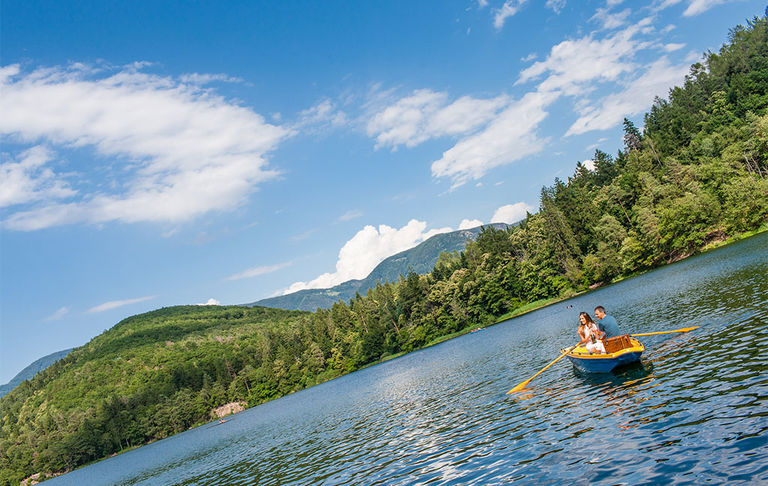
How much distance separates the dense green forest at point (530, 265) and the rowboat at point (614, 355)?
281 ft

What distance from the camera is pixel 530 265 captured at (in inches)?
5276

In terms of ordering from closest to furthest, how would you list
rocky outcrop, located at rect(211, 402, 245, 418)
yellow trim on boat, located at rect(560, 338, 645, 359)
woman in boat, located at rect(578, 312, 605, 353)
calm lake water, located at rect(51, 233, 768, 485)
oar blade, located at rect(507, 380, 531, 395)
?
1. calm lake water, located at rect(51, 233, 768, 485)
2. yellow trim on boat, located at rect(560, 338, 645, 359)
3. woman in boat, located at rect(578, 312, 605, 353)
4. oar blade, located at rect(507, 380, 531, 395)
5. rocky outcrop, located at rect(211, 402, 245, 418)

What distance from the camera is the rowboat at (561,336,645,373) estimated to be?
23922 millimetres

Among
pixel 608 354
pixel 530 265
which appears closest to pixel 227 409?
pixel 530 265

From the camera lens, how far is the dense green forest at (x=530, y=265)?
98250 mm

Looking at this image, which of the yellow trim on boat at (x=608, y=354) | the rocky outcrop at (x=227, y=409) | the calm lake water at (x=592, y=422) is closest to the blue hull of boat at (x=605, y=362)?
the yellow trim on boat at (x=608, y=354)

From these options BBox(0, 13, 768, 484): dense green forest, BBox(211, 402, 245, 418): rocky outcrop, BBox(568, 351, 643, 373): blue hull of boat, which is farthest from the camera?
BBox(211, 402, 245, 418): rocky outcrop

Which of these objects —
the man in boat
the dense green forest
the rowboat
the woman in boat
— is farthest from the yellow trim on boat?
the dense green forest

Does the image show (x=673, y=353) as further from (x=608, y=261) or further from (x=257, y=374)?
(x=257, y=374)

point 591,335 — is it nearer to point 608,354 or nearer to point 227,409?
point 608,354

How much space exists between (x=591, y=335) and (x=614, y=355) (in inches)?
122

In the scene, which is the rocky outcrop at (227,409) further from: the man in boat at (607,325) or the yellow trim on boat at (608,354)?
the man in boat at (607,325)

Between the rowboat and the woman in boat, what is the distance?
331 millimetres

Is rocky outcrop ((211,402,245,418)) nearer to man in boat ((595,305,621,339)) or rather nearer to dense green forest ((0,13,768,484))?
dense green forest ((0,13,768,484))
